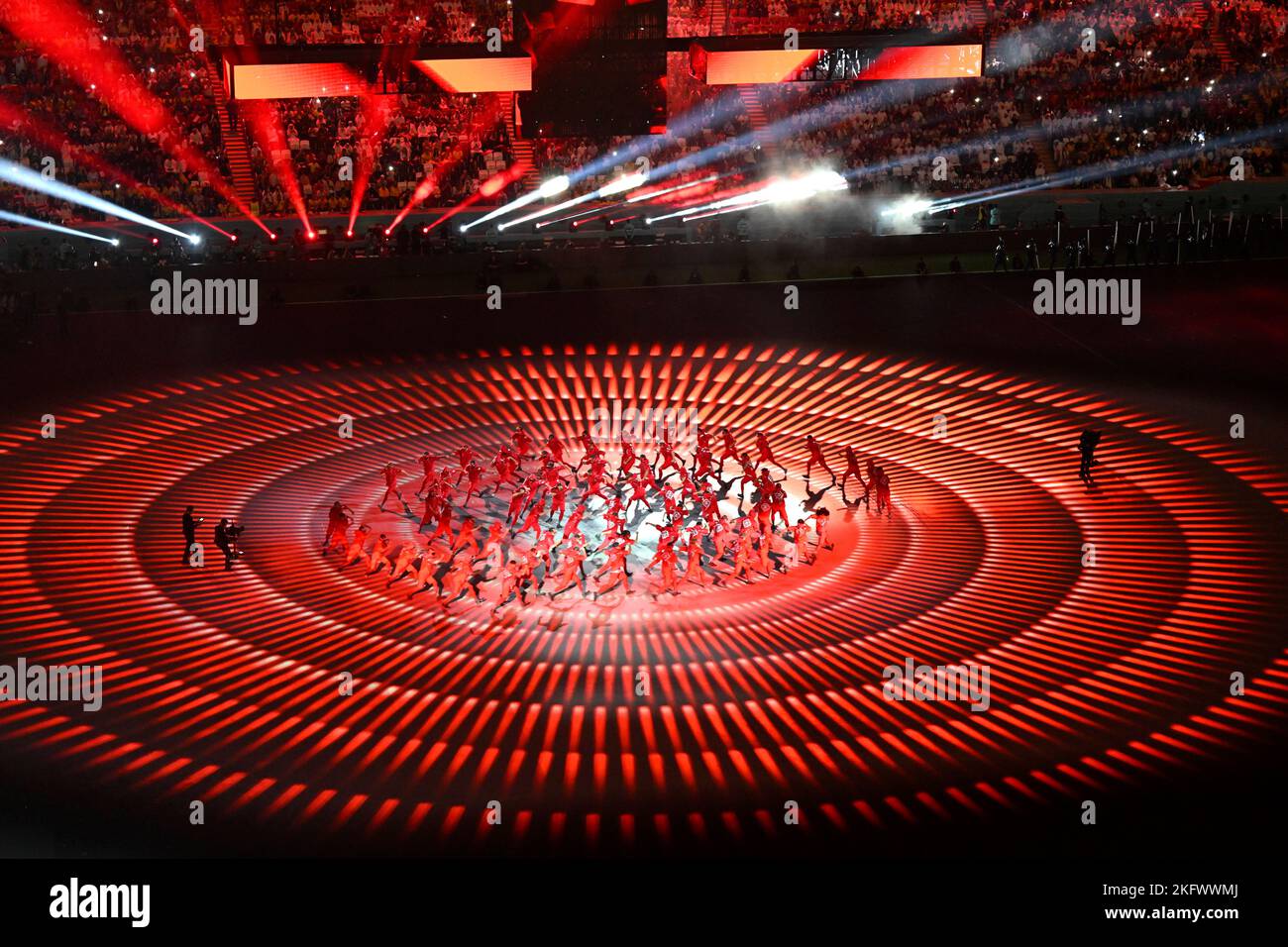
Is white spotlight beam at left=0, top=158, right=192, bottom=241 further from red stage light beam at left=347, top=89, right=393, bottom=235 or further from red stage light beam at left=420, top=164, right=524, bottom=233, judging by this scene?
red stage light beam at left=420, top=164, right=524, bottom=233

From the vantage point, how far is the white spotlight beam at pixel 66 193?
136 ft

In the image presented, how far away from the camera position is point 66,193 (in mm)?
42031

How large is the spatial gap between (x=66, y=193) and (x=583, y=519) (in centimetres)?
2526

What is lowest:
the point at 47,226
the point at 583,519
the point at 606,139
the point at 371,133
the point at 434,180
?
the point at 583,519

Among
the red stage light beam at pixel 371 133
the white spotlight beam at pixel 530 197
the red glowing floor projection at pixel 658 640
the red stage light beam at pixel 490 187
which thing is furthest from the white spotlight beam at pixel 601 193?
the red glowing floor projection at pixel 658 640

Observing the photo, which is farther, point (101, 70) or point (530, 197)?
point (101, 70)

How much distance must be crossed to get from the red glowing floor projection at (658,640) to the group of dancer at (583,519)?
0.46 meters

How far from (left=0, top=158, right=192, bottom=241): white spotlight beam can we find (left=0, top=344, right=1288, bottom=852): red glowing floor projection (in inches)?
548

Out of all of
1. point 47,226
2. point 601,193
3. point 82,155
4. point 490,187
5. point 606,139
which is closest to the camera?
point 47,226

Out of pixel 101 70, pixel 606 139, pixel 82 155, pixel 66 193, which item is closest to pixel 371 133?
pixel 606 139

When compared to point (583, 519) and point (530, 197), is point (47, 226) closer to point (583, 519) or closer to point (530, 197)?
point (530, 197)

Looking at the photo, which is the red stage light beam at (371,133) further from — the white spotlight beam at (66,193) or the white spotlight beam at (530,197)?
the white spotlight beam at (66,193)

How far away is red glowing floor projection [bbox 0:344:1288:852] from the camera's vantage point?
50.3ft

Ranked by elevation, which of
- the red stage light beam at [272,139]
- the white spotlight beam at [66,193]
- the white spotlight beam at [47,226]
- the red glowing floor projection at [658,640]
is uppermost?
the red stage light beam at [272,139]
